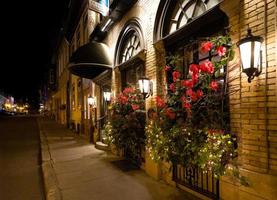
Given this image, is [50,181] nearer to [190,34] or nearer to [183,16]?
[190,34]

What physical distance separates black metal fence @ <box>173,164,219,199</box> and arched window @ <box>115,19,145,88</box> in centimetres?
321

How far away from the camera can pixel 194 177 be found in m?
5.25

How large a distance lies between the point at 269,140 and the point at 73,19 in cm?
1716

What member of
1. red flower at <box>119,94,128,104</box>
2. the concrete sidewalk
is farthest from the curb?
red flower at <box>119,94,128,104</box>

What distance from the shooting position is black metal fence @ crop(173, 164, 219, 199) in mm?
4742

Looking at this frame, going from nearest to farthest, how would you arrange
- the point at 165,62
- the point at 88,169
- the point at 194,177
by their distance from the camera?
the point at 194,177
the point at 165,62
the point at 88,169

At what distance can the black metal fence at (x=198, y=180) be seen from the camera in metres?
4.74

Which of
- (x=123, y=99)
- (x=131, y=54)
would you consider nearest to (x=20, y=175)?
(x=123, y=99)

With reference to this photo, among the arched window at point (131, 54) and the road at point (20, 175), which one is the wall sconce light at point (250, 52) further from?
the road at point (20, 175)

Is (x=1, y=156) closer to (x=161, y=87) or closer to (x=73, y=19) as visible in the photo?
(x=161, y=87)

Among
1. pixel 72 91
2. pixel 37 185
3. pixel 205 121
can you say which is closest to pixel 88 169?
pixel 37 185

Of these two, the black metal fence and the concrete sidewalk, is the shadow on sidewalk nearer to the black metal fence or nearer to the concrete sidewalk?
the concrete sidewalk

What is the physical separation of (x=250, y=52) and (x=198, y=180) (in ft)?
9.52

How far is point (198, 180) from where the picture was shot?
519 centimetres
